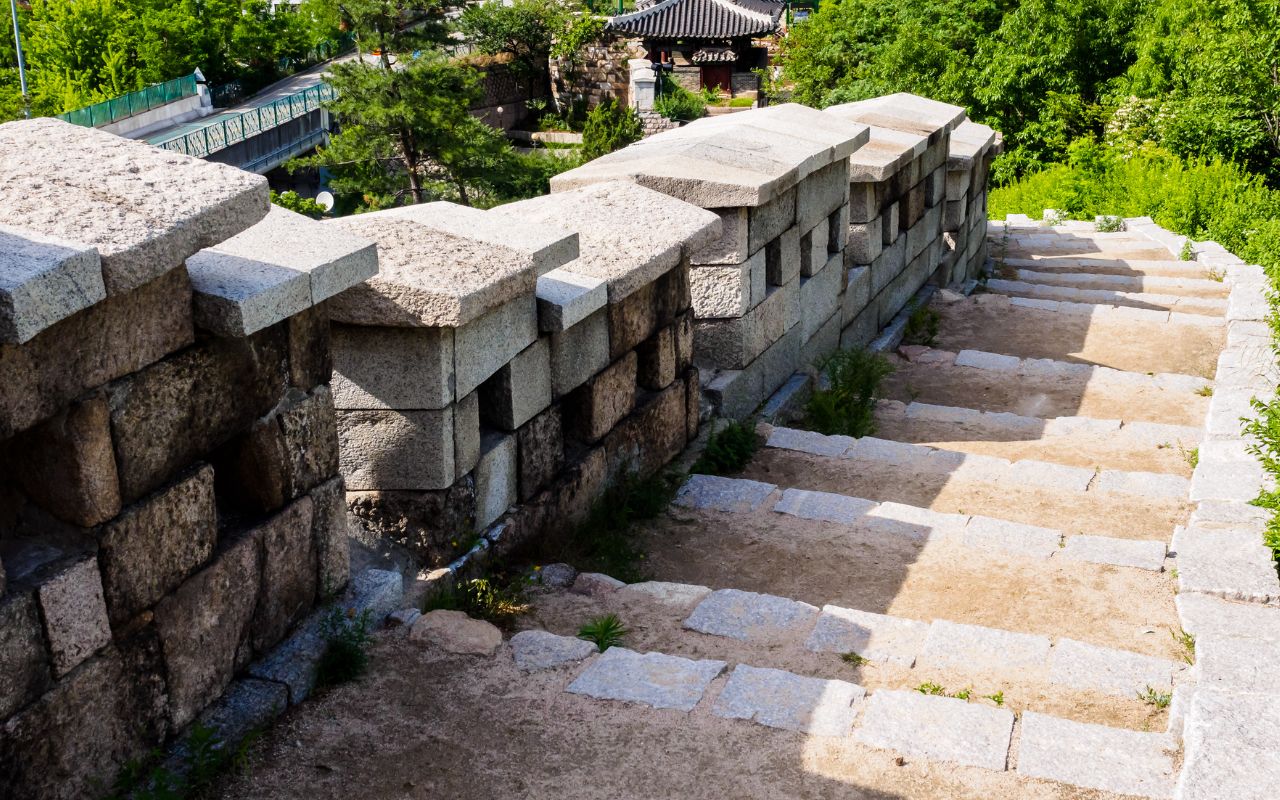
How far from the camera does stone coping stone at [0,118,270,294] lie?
286 cm

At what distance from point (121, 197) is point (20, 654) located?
1045mm

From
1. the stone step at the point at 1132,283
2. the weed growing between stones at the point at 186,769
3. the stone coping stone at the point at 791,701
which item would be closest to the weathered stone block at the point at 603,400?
the stone coping stone at the point at 791,701

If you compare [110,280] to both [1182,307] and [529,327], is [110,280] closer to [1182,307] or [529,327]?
[529,327]

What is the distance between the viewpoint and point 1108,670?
150 inches

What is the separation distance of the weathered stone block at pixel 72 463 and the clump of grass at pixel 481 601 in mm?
1421

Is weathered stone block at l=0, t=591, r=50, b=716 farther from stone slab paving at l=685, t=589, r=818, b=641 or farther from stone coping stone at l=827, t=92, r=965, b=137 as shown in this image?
stone coping stone at l=827, t=92, r=965, b=137

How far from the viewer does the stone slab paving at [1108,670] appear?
3740 mm

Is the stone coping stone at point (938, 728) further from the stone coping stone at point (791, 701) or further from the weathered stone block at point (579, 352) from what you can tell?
the weathered stone block at point (579, 352)

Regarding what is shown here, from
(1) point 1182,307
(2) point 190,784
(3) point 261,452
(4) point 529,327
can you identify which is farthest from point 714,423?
(1) point 1182,307

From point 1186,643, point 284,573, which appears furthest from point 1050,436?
point 284,573

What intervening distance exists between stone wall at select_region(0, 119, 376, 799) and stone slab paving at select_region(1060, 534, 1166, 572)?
2.84 meters

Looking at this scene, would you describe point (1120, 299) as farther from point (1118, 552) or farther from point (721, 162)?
point (1118, 552)

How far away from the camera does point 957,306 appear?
407 inches

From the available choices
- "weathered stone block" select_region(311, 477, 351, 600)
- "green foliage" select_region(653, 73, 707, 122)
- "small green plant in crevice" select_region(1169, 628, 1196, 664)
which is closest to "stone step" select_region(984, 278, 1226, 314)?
"small green plant in crevice" select_region(1169, 628, 1196, 664)
